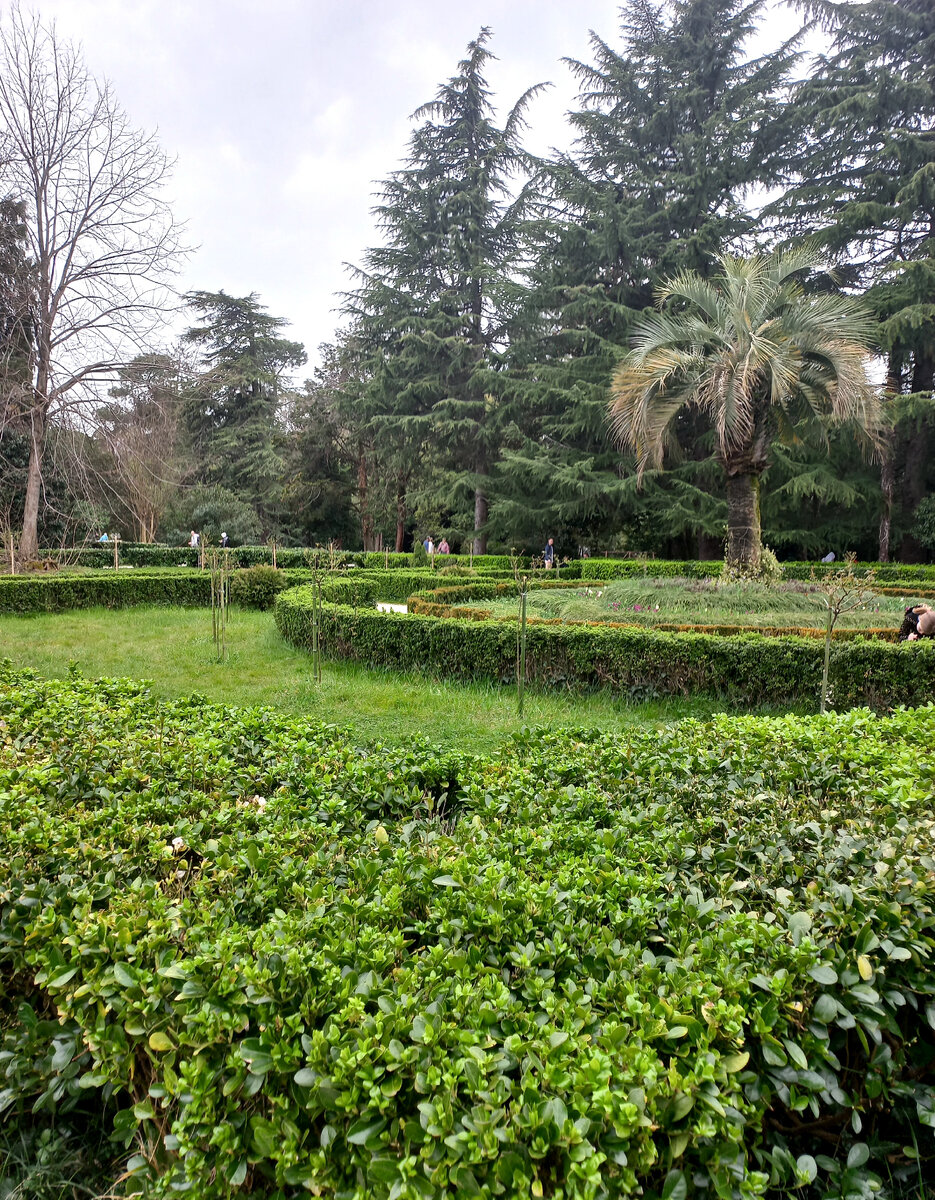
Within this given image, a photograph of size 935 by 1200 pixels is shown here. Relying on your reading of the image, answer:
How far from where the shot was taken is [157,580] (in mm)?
13570

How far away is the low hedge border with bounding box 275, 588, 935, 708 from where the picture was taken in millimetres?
5508

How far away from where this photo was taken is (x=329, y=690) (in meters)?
6.42

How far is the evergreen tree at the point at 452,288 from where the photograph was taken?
77.6ft

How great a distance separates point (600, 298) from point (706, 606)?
15941 millimetres

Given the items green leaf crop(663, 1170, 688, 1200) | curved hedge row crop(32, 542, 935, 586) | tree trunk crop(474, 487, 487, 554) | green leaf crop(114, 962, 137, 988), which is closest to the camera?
green leaf crop(663, 1170, 688, 1200)

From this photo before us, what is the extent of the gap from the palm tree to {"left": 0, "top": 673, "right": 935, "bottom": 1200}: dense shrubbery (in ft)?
29.2

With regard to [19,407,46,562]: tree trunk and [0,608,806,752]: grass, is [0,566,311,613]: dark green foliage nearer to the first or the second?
[0,608,806,752]: grass

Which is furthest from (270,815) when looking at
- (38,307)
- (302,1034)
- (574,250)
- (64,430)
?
(574,250)

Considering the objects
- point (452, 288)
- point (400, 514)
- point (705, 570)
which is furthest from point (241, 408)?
point (705, 570)

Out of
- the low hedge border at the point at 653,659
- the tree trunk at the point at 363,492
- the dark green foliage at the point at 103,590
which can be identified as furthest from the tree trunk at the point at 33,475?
the tree trunk at the point at 363,492

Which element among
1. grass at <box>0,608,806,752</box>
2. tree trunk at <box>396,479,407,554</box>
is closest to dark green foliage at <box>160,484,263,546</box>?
tree trunk at <box>396,479,407,554</box>

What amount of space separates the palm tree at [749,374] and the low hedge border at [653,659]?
17.1 feet

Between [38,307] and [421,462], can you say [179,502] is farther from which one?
[38,307]

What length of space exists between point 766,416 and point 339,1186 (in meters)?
11.4
